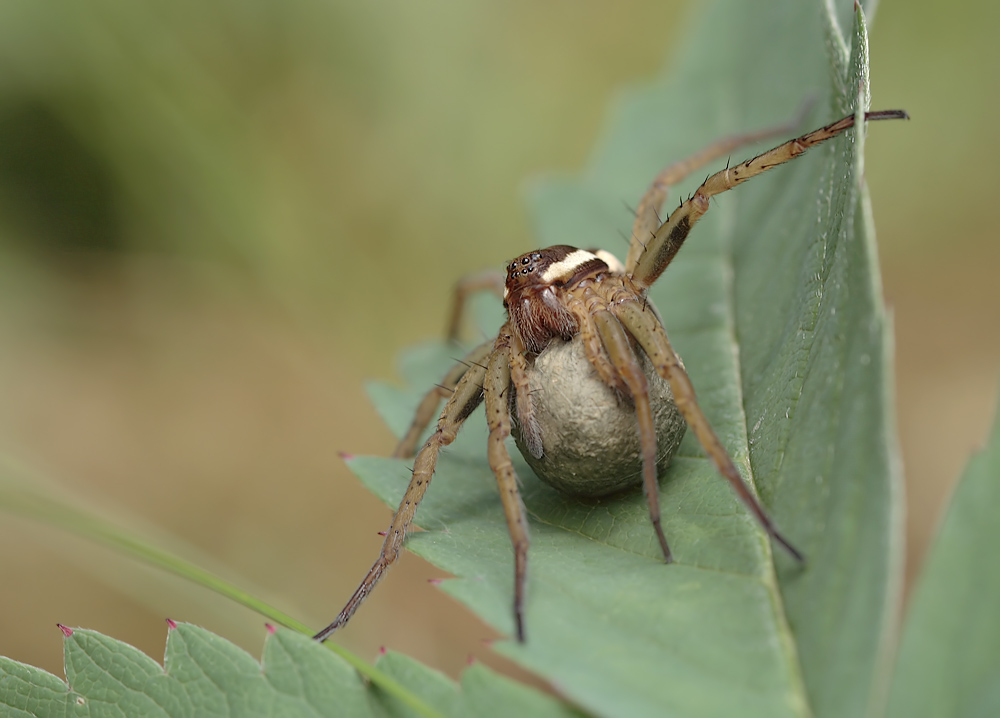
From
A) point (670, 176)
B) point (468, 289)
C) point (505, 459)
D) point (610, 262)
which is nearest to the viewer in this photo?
point (505, 459)

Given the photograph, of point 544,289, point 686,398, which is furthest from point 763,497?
point 544,289

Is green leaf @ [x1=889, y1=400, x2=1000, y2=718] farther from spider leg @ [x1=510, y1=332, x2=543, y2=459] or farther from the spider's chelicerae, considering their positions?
spider leg @ [x1=510, y1=332, x2=543, y2=459]

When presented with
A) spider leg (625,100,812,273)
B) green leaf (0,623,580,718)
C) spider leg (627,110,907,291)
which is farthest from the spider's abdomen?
green leaf (0,623,580,718)

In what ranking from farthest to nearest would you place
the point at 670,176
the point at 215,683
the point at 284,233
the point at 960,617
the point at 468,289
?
1. the point at 284,233
2. the point at 468,289
3. the point at 670,176
4. the point at 215,683
5. the point at 960,617

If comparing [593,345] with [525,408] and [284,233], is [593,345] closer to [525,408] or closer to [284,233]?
[525,408]

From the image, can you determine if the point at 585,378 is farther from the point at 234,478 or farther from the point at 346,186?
the point at 346,186

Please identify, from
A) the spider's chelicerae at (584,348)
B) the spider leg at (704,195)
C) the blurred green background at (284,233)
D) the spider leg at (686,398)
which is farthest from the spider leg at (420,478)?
the blurred green background at (284,233)

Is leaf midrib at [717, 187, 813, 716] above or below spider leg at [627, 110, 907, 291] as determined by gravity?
below
